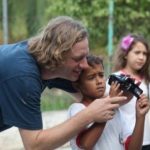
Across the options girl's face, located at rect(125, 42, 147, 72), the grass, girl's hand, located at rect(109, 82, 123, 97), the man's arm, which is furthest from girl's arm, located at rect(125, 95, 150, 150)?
the grass

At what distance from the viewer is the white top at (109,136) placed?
109 inches

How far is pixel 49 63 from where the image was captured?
2541 mm

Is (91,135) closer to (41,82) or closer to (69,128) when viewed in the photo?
(69,128)

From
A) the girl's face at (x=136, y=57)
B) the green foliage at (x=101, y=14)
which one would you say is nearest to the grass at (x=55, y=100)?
the green foliage at (x=101, y=14)

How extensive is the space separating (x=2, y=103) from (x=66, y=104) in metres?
5.51

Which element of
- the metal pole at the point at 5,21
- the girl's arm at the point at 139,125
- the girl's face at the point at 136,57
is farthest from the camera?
the metal pole at the point at 5,21

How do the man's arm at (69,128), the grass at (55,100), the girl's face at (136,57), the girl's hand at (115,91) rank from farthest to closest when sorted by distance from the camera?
the grass at (55,100)
the girl's face at (136,57)
the girl's hand at (115,91)
the man's arm at (69,128)

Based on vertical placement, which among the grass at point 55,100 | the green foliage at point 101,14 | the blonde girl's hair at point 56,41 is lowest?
the grass at point 55,100

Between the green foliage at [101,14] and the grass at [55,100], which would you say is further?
the green foliage at [101,14]

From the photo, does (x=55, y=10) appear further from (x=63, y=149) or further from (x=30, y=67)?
(x=30, y=67)

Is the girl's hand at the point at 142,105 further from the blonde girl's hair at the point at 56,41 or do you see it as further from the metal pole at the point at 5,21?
the metal pole at the point at 5,21

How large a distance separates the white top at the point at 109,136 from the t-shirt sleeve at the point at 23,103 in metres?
0.34

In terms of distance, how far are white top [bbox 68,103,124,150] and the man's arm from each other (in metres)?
0.29

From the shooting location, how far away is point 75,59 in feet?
8.27
